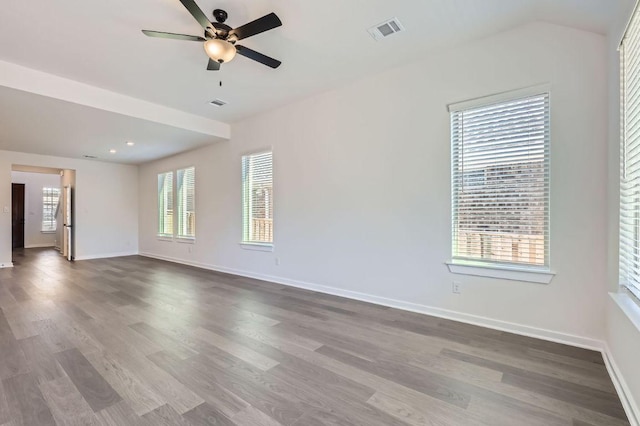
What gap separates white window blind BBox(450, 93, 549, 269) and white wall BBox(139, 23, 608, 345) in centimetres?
10

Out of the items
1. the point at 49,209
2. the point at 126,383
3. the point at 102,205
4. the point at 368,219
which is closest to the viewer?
the point at 126,383

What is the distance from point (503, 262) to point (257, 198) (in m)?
3.85

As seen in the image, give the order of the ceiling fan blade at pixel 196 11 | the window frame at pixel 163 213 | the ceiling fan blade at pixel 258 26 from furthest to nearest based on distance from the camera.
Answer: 1. the window frame at pixel 163 213
2. the ceiling fan blade at pixel 258 26
3. the ceiling fan blade at pixel 196 11

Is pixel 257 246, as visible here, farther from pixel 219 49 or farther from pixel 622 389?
pixel 622 389

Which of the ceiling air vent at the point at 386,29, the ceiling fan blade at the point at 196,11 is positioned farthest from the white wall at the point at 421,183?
the ceiling fan blade at the point at 196,11

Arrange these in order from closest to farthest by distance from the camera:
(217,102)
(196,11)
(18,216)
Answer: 1. (196,11)
2. (217,102)
3. (18,216)

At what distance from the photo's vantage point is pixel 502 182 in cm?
295

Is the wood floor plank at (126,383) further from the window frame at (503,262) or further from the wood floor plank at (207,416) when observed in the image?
the window frame at (503,262)

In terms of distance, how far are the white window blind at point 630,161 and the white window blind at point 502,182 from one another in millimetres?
658

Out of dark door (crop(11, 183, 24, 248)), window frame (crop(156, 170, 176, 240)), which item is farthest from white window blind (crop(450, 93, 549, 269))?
dark door (crop(11, 183, 24, 248))

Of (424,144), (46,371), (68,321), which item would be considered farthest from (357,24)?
(68,321)

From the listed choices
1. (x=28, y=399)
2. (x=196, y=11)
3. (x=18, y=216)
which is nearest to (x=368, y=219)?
(x=196, y=11)

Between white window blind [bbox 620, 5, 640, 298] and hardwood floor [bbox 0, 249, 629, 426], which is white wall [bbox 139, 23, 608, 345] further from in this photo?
white window blind [bbox 620, 5, 640, 298]

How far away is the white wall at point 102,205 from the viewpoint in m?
7.74
